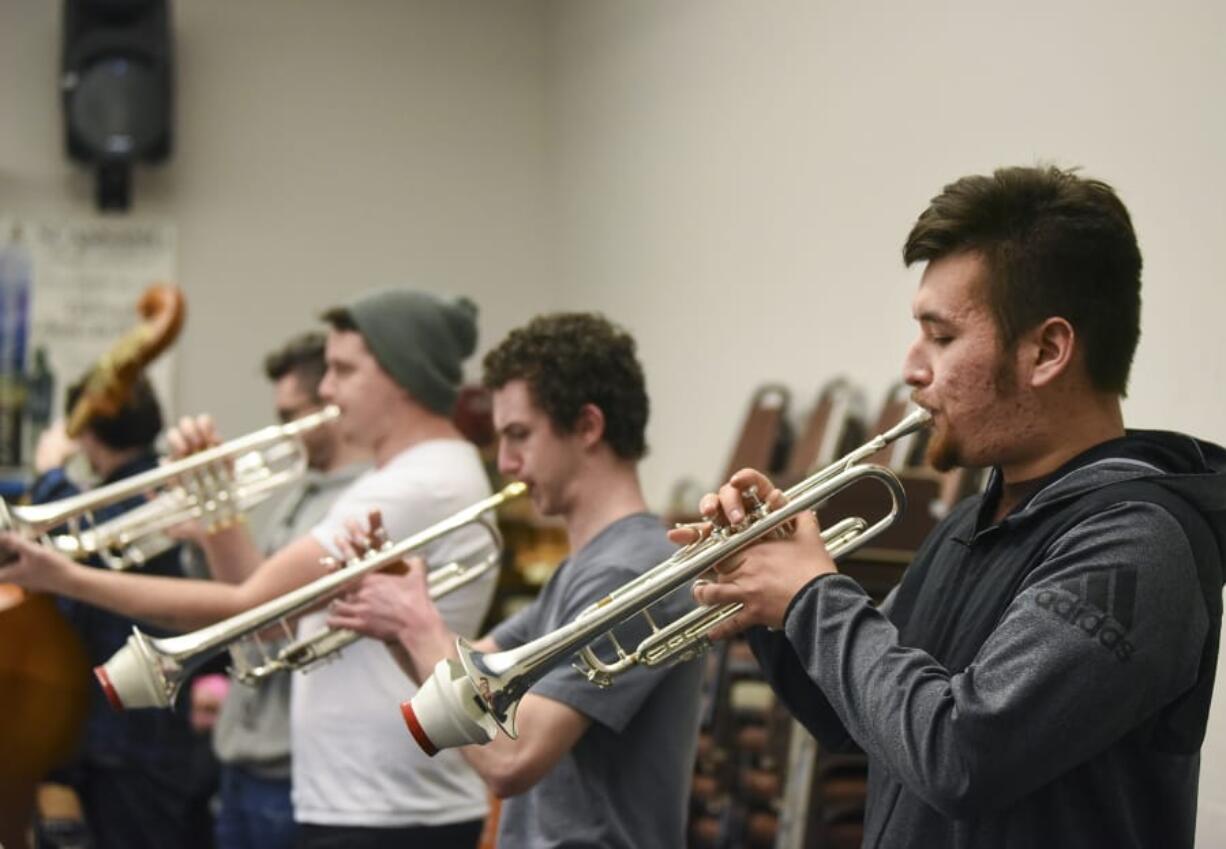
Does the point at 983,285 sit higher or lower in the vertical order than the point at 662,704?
higher

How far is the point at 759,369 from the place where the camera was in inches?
174

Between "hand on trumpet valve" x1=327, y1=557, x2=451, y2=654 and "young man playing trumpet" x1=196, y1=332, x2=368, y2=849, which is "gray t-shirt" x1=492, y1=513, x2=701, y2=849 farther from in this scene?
"young man playing trumpet" x1=196, y1=332, x2=368, y2=849

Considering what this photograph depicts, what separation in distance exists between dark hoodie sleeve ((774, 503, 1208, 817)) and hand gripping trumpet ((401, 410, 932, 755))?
0.71 ft

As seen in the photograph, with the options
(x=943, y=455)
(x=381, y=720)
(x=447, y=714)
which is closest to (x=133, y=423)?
(x=381, y=720)

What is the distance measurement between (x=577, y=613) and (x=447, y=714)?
1.51 feet

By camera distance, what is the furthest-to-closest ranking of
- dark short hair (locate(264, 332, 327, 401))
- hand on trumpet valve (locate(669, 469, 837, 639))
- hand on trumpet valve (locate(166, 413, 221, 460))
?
dark short hair (locate(264, 332, 327, 401))
hand on trumpet valve (locate(166, 413, 221, 460))
hand on trumpet valve (locate(669, 469, 837, 639))

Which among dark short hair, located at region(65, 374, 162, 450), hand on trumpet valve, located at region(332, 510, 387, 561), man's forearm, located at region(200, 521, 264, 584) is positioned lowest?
man's forearm, located at region(200, 521, 264, 584)

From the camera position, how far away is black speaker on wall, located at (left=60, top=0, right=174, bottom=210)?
226 inches

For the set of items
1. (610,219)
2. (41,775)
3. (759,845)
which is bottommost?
(759,845)

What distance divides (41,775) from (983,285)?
7.84ft

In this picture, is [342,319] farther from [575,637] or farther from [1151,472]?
[1151,472]

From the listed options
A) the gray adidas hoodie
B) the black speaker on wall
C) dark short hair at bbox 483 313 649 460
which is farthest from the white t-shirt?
the black speaker on wall

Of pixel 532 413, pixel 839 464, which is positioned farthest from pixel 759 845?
pixel 839 464

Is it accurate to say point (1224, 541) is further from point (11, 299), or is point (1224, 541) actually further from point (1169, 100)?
Result: point (11, 299)
